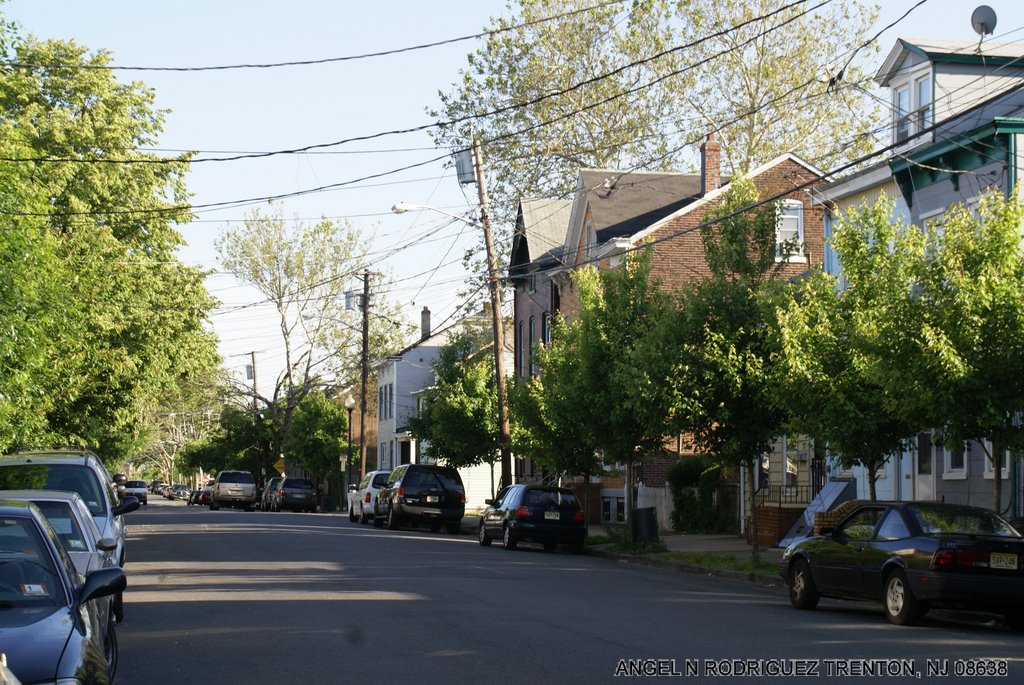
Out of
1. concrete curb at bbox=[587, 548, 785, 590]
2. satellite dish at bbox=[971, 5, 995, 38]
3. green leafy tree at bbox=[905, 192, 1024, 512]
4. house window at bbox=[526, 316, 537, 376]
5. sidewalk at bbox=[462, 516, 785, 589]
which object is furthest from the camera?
house window at bbox=[526, 316, 537, 376]

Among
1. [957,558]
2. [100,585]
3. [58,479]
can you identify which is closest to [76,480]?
[58,479]

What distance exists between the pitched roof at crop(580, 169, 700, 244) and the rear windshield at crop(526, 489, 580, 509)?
14.7 meters

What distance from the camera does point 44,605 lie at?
23.5 feet

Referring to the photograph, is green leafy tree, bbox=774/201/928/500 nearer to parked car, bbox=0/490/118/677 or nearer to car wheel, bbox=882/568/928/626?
car wheel, bbox=882/568/928/626

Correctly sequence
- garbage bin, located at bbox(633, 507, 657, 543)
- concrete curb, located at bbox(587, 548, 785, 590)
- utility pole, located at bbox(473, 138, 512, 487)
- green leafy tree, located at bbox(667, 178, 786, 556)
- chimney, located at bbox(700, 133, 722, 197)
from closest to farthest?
1. concrete curb, located at bbox(587, 548, 785, 590)
2. green leafy tree, located at bbox(667, 178, 786, 556)
3. garbage bin, located at bbox(633, 507, 657, 543)
4. utility pole, located at bbox(473, 138, 512, 487)
5. chimney, located at bbox(700, 133, 722, 197)

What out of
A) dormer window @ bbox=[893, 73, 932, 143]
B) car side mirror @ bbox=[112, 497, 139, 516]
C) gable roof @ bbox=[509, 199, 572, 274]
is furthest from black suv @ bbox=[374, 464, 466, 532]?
car side mirror @ bbox=[112, 497, 139, 516]

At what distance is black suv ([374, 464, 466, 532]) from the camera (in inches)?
1483

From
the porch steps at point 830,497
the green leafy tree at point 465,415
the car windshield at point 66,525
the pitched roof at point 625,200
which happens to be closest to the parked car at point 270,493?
the green leafy tree at point 465,415

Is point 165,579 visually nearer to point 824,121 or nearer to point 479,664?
point 479,664

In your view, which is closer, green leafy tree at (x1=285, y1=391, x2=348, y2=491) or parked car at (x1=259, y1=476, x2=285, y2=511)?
parked car at (x1=259, y1=476, x2=285, y2=511)

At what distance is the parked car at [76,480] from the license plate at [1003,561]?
9.26 m

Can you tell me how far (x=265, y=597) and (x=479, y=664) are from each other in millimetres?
6080

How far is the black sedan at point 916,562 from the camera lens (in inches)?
547

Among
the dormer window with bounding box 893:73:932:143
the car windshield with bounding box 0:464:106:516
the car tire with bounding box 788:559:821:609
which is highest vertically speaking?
the dormer window with bounding box 893:73:932:143
